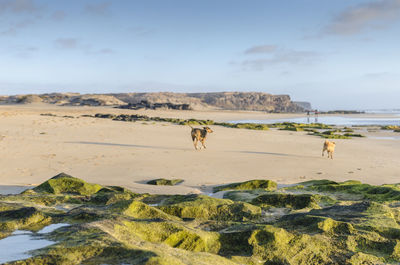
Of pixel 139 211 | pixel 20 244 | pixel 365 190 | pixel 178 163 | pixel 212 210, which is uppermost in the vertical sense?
pixel 20 244

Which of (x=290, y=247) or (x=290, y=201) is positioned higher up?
(x=290, y=247)

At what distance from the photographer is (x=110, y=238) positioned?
2.63 meters

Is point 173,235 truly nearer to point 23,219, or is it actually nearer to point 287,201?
point 23,219

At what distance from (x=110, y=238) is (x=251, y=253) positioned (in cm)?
125

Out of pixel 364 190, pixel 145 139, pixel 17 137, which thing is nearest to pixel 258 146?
pixel 145 139

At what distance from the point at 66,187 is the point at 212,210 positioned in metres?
3.41

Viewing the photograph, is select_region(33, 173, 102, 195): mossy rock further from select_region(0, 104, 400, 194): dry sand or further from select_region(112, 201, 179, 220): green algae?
select_region(112, 201, 179, 220): green algae

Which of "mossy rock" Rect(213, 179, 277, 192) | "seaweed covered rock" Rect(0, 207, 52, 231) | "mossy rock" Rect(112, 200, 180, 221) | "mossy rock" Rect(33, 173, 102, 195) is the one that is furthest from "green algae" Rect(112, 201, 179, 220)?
"mossy rock" Rect(213, 179, 277, 192)

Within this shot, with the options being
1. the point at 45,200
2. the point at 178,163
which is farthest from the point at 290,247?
the point at 178,163

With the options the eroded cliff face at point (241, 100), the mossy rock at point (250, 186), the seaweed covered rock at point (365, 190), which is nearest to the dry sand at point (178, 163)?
the mossy rock at point (250, 186)

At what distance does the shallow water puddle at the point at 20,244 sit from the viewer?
2.32m

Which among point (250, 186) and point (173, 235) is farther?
point (250, 186)

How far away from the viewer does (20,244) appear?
2.66 m

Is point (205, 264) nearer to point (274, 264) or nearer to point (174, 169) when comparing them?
point (274, 264)
